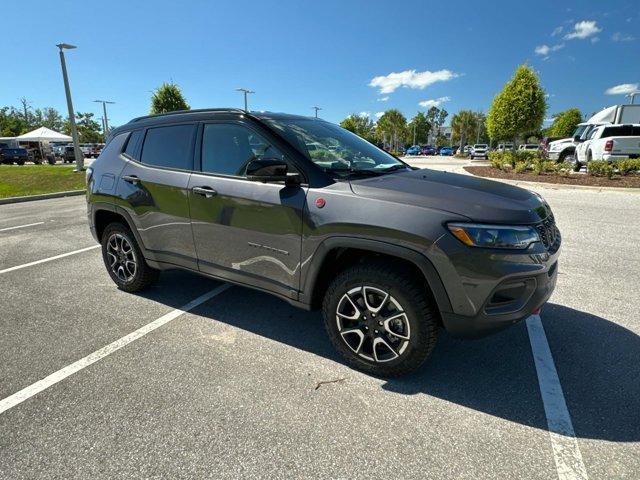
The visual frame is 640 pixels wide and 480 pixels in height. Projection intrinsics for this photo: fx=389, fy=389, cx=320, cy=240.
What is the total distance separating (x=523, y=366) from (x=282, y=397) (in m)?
1.71

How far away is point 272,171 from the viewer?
2.63 m

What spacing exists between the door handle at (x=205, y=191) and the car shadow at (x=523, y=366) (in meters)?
1.15

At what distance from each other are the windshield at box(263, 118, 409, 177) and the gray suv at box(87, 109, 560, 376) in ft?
0.06

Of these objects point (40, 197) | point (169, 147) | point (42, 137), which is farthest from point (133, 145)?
point (42, 137)

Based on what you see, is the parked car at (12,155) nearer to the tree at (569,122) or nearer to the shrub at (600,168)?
the shrub at (600,168)

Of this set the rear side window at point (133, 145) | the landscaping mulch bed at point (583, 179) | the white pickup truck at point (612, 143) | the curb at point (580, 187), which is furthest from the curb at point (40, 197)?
the white pickup truck at point (612, 143)

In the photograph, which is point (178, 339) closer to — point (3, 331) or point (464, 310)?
point (3, 331)

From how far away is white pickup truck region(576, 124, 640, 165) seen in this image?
1467cm

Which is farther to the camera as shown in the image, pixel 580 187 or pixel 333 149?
pixel 580 187

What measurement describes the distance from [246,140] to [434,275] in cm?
178

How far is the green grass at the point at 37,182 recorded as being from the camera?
1373 centimetres

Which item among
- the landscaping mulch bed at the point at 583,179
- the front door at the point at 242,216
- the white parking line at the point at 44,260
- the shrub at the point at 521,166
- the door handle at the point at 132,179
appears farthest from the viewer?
the shrub at the point at 521,166

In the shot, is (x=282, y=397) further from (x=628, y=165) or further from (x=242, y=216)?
(x=628, y=165)

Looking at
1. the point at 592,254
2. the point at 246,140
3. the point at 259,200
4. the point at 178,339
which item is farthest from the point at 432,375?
the point at 592,254
